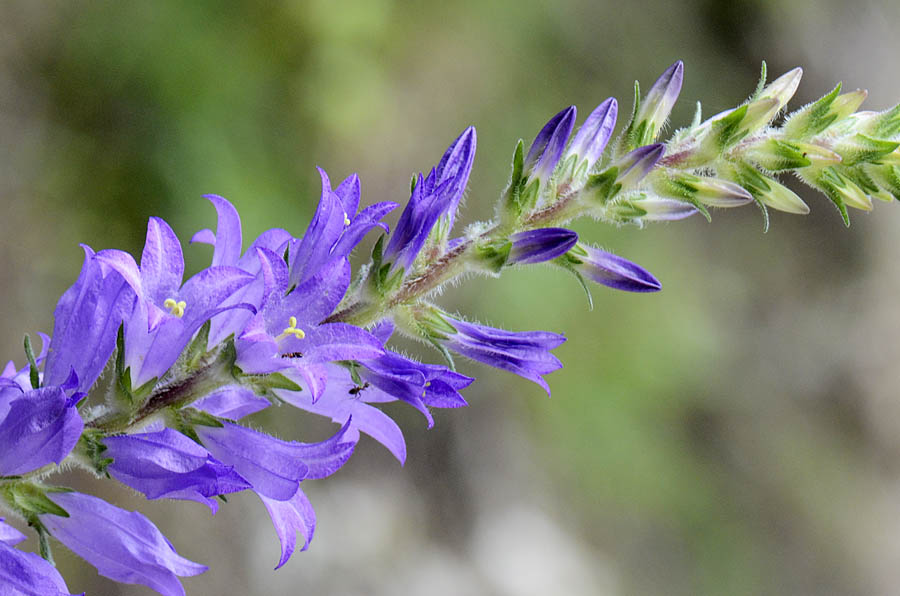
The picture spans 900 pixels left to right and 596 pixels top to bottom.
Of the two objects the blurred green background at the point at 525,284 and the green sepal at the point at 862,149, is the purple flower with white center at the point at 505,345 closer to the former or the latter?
the green sepal at the point at 862,149

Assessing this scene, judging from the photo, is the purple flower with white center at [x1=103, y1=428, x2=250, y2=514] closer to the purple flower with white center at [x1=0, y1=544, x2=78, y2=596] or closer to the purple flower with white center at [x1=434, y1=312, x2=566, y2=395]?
the purple flower with white center at [x1=0, y1=544, x2=78, y2=596]

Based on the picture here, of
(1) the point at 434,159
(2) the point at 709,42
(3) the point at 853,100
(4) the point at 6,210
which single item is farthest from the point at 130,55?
(2) the point at 709,42

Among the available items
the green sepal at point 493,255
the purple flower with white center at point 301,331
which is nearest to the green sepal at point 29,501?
the purple flower with white center at point 301,331

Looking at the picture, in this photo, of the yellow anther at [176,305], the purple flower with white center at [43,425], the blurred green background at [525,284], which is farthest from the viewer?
the blurred green background at [525,284]

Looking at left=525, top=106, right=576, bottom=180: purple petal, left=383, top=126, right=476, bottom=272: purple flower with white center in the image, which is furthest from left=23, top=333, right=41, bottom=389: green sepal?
left=525, top=106, right=576, bottom=180: purple petal

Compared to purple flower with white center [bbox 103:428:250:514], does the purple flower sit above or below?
below

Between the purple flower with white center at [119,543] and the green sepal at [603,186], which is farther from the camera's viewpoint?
the green sepal at [603,186]
